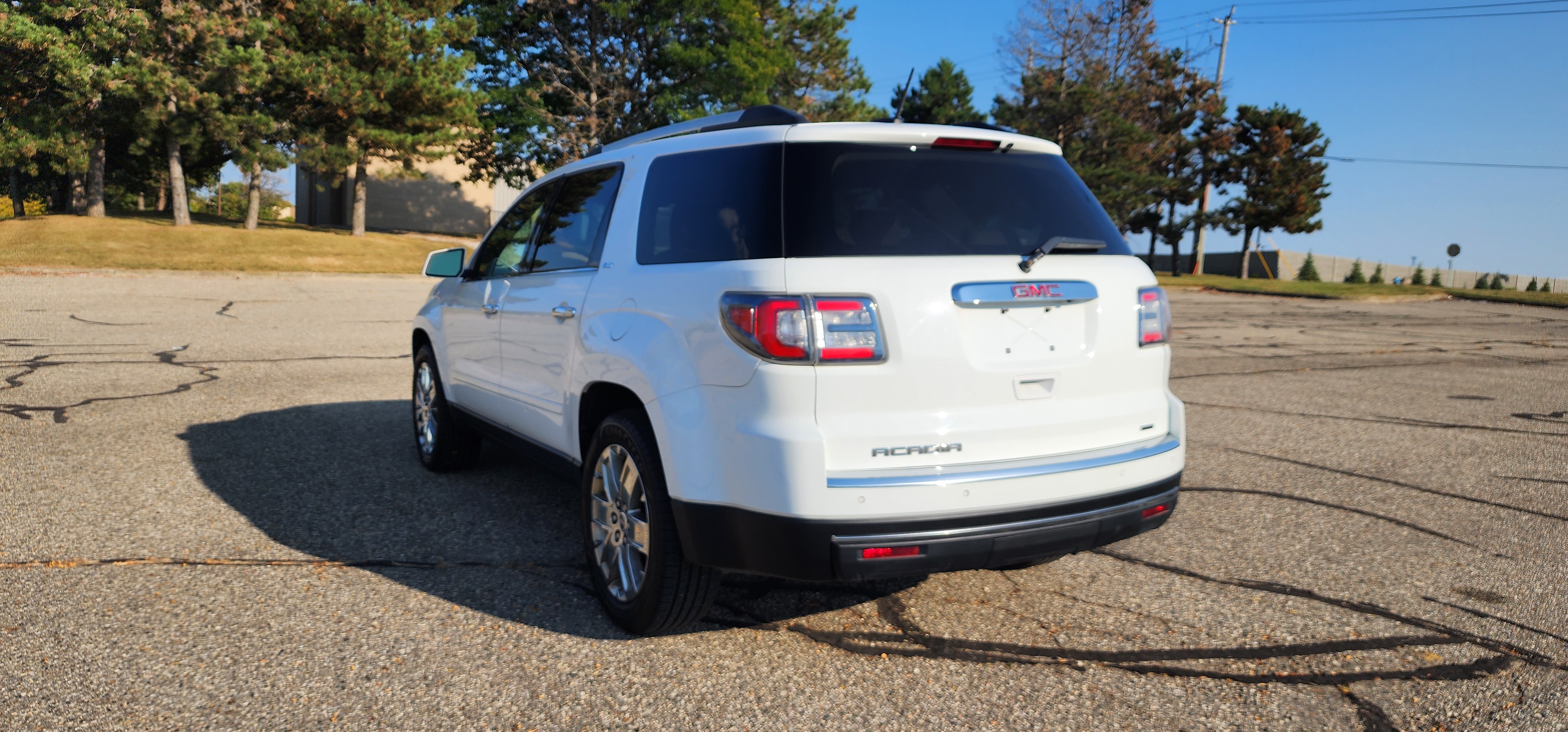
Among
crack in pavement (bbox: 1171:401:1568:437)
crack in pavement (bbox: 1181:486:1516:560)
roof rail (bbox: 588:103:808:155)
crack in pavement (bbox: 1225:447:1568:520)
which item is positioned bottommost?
crack in pavement (bbox: 1181:486:1516:560)

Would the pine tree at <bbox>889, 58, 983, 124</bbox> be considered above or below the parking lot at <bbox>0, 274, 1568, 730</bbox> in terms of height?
above

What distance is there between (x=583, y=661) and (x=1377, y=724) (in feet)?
8.08

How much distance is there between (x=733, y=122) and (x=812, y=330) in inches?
46.8

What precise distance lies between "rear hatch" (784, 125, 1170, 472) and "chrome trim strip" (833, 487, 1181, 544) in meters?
0.20

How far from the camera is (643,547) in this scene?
3.54 metres

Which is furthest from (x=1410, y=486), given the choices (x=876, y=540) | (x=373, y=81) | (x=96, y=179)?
(x=96, y=179)

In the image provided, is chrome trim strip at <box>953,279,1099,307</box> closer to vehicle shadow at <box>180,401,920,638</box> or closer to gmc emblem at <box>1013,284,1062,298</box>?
gmc emblem at <box>1013,284,1062,298</box>

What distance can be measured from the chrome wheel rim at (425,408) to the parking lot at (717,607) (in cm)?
19

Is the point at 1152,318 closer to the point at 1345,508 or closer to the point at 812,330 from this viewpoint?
the point at 812,330

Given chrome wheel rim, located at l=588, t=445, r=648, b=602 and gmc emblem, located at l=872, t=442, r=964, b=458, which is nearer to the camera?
gmc emblem, located at l=872, t=442, r=964, b=458

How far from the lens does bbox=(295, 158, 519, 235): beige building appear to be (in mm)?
51781

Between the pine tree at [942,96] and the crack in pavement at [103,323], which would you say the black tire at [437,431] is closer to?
the crack in pavement at [103,323]

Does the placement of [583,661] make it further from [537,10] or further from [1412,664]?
[537,10]

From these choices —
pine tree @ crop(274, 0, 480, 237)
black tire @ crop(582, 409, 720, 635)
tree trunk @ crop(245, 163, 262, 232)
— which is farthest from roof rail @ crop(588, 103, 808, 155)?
tree trunk @ crop(245, 163, 262, 232)
